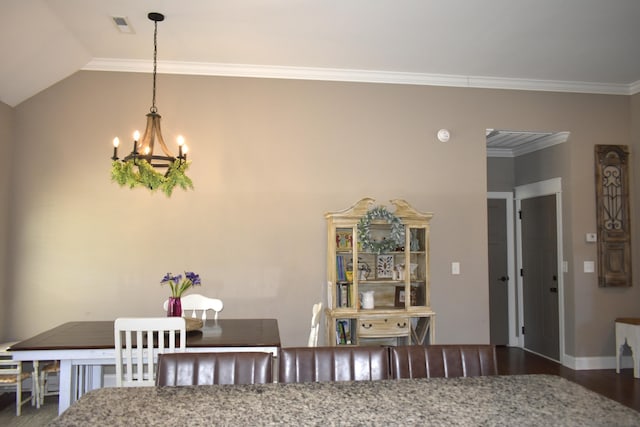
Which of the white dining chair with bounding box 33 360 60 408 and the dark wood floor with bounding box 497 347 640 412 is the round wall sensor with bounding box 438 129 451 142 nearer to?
the dark wood floor with bounding box 497 347 640 412

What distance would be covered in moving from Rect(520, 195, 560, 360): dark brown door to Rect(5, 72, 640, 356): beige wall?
0.74 m

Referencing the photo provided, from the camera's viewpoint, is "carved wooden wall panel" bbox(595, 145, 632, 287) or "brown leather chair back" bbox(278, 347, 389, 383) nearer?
"brown leather chair back" bbox(278, 347, 389, 383)

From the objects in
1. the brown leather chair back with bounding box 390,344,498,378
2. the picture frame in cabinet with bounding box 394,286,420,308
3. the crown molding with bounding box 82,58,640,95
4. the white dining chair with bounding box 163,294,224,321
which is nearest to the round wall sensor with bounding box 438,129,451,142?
the crown molding with bounding box 82,58,640,95

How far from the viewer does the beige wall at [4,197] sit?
4184 mm

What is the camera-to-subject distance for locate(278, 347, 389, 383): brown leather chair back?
1.86m

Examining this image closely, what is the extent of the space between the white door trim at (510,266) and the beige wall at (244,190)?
1.38 metres

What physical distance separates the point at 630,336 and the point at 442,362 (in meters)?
3.87

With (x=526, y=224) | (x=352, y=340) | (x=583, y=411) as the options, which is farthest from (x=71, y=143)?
(x=526, y=224)

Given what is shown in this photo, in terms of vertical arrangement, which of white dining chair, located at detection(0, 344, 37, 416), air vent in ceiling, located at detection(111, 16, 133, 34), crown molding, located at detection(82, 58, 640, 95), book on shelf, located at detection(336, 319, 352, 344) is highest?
air vent in ceiling, located at detection(111, 16, 133, 34)

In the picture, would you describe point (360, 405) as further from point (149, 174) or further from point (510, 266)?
point (510, 266)

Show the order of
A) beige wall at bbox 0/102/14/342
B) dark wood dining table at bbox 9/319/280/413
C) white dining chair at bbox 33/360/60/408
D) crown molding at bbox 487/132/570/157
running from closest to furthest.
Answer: dark wood dining table at bbox 9/319/280/413, white dining chair at bbox 33/360/60/408, beige wall at bbox 0/102/14/342, crown molding at bbox 487/132/570/157

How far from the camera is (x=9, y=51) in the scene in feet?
12.1

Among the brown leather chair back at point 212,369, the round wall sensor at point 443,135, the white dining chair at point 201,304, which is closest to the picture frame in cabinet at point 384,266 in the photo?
the round wall sensor at point 443,135

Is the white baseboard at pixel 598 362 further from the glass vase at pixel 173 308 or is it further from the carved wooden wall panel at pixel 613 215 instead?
the glass vase at pixel 173 308
